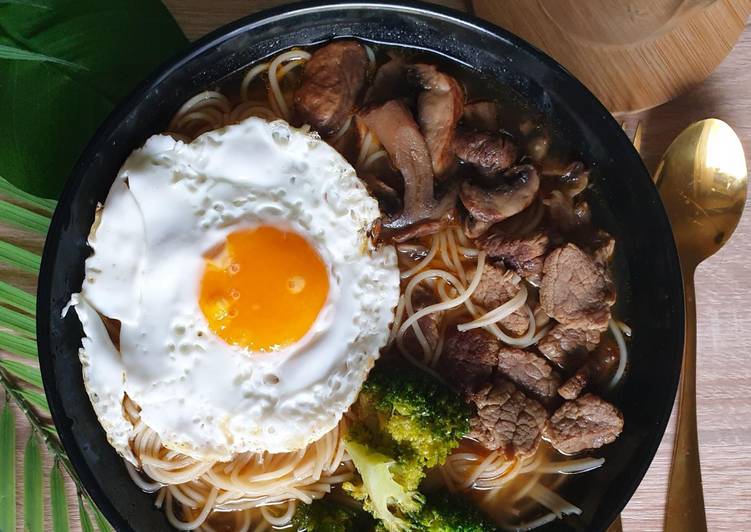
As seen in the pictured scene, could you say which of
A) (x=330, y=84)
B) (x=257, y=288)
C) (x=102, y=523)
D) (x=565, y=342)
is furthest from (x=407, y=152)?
(x=102, y=523)

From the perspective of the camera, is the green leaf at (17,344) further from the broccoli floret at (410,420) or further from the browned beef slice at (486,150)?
the browned beef slice at (486,150)

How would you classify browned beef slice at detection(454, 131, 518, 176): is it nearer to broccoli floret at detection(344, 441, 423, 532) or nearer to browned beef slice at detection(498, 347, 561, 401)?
browned beef slice at detection(498, 347, 561, 401)

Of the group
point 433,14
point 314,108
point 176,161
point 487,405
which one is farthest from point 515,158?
point 176,161

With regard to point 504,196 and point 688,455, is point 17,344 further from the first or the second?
point 688,455

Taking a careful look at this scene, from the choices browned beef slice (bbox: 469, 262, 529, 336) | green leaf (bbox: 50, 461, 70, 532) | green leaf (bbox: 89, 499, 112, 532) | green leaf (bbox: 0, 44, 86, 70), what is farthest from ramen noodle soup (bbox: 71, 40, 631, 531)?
→ green leaf (bbox: 0, 44, 86, 70)

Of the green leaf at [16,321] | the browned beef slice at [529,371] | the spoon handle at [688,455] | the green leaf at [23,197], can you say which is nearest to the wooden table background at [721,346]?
the spoon handle at [688,455]
